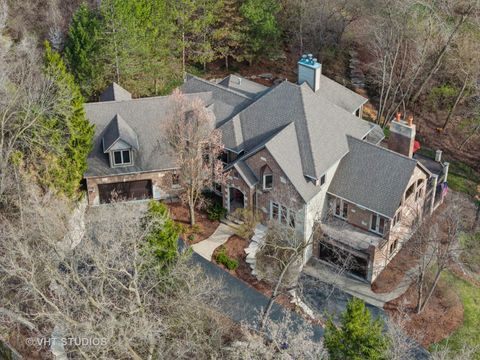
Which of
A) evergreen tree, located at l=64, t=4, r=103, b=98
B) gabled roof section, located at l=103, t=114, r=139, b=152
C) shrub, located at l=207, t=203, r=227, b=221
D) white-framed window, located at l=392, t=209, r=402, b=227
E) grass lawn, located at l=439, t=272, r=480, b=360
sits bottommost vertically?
grass lawn, located at l=439, t=272, r=480, b=360

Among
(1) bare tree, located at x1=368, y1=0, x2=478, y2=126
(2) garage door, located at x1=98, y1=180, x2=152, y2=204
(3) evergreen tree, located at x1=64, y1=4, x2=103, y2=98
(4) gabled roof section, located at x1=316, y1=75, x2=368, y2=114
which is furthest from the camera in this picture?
(1) bare tree, located at x1=368, y1=0, x2=478, y2=126

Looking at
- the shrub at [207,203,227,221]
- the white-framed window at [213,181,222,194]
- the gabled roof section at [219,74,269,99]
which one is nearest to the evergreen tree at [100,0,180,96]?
the gabled roof section at [219,74,269,99]

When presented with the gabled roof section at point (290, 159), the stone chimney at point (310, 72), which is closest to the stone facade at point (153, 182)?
the gabled roof section at point (290, 159)

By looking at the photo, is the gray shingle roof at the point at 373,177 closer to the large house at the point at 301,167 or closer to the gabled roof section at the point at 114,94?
the large house at the point at 301,167

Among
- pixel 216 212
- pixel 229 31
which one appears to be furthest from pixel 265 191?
pixel 229 31

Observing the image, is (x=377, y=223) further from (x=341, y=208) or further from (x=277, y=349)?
(x=277, y=349)

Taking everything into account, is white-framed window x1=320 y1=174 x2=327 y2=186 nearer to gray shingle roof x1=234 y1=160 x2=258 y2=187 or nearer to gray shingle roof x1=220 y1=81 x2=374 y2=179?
gray shingle roof x1=220 y1=81 x2=374 y2=179
